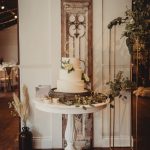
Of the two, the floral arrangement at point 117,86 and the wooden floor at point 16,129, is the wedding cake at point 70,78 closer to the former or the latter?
the floral arrangement at point 117,86

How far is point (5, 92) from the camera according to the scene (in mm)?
11273

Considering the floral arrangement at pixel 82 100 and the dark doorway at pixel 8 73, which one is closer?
the floral arrangement at pixel 82 100

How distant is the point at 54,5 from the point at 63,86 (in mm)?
1449

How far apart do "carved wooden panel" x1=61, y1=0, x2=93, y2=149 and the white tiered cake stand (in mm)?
843

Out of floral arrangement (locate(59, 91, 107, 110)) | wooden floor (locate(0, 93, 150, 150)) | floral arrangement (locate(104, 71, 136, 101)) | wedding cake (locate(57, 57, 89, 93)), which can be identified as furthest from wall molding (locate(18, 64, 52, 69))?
wooden floor (locate(0, 93, 150, 150))

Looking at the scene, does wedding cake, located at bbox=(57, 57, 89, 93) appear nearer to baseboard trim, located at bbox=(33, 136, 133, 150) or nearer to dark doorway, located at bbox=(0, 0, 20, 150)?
baseboard trim, located at bbox=(33, 136, 133, 150)

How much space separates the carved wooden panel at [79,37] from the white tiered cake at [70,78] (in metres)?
0.84

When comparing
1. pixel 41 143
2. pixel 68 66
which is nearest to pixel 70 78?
pixel 68 66

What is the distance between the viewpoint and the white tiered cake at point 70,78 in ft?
13.3

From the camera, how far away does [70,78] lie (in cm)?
409

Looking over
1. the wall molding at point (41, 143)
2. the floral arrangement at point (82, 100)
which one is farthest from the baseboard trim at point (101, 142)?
the floral arrangement at point (82, 100)

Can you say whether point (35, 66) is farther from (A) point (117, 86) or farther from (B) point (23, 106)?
(A) point (117, 86)

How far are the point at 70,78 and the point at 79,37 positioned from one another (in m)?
1.06

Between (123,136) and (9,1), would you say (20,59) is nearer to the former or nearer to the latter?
(123,136)
